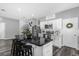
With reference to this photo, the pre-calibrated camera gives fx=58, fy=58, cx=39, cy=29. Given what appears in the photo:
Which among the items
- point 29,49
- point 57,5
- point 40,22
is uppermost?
point 57,5

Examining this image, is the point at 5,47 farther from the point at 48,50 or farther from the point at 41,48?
the point at 48,50

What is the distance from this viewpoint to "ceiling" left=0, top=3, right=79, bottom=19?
119cm

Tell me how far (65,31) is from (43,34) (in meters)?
0.48

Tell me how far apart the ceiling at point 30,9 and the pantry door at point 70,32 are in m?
0.29

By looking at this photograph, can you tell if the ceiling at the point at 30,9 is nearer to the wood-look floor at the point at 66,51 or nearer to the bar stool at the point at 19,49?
the bar stool at the point at 19,49

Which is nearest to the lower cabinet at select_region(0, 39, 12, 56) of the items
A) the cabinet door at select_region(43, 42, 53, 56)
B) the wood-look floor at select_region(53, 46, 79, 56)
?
the cabinet door at select_region(43, 42, 53, 56)

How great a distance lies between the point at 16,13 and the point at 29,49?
2.66ft

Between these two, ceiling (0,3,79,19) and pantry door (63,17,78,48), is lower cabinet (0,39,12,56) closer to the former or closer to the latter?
ceiling (0,3,79,19)

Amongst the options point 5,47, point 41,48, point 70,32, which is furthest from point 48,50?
point 5,47

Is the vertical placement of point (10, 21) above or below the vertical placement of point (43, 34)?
above

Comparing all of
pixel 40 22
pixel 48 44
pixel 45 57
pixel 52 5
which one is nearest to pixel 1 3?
pixel 40 22

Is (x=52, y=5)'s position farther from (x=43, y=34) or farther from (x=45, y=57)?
(x=45, y=57)

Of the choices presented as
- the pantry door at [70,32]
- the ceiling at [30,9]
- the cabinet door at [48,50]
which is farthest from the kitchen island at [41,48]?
the ceiling at [30,9]

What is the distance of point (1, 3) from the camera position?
1186 millimetres
